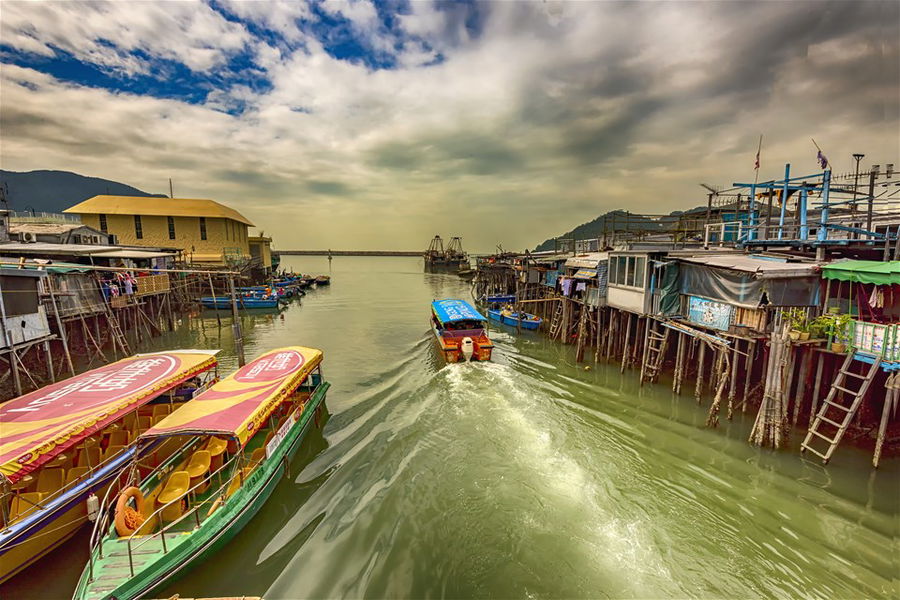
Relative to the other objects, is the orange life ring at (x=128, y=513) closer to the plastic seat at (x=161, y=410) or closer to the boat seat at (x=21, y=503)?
the boat seat at (x=21, y=503)

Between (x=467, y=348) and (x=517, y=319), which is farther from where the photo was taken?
(x=517, y=319)

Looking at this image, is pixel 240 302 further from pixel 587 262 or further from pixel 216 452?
pixel 587 262

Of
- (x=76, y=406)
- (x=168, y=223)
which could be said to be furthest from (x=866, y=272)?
(x=168, y=223)

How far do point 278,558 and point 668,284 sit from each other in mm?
18398

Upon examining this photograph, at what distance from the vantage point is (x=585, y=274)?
76.7 feet

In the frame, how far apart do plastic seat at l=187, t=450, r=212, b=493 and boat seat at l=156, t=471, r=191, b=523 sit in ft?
0.70

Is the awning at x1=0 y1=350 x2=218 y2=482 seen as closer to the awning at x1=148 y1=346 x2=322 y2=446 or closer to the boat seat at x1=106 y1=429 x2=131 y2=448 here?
the awning at x1=148 y1=346 x2=322 y2=446

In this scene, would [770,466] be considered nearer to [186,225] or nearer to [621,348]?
[621,348]

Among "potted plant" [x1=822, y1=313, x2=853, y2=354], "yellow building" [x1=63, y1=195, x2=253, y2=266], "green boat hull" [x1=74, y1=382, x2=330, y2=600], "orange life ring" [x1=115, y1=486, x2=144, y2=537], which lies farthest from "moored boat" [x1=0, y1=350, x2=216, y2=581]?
"yellow building" [x1=63, y1=195, x2=253, y2=266]

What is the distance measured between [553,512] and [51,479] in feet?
43.5

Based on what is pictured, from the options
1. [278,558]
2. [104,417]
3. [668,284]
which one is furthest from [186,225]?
[668,284]

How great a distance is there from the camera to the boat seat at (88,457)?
9.90m

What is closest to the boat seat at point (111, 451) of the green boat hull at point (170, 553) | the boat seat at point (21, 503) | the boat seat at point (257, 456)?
the boat seat at point (21, 503)

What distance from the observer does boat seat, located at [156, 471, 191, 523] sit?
28.7 feet
